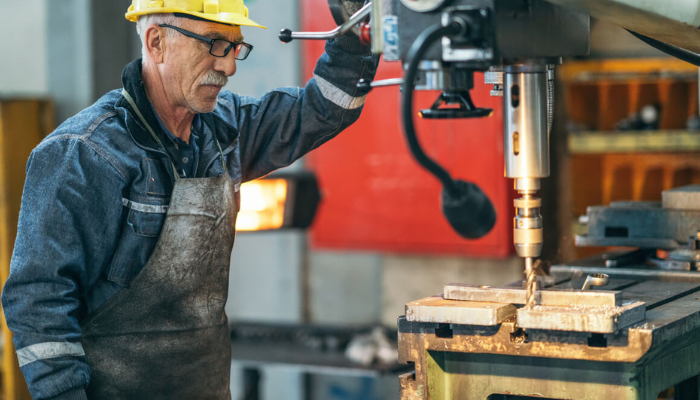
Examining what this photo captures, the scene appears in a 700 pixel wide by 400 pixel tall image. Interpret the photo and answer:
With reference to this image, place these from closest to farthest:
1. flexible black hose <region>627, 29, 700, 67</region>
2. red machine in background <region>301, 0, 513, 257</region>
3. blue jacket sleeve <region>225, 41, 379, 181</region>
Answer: flexible black hose <region>627, 29, 700, 67</region> < blue jacket sleeve <region>225, 41, 379, 181</region> < red machine in background <region>301, 0, 513, 257</region>

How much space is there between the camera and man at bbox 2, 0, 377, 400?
1.46m

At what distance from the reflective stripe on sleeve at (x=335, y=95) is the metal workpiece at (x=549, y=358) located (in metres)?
0.62

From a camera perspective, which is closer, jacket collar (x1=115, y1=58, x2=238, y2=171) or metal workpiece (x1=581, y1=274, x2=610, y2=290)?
metal workpiece (x1=581, y1=274, x2=610, y2=290)

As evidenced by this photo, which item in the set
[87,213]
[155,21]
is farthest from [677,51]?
[87,213]

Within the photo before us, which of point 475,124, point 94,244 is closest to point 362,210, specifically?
point 475,124

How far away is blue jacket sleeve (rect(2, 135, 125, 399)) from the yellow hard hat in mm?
323

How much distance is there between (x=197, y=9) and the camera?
5.45 feet

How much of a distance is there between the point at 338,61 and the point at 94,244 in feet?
2.05

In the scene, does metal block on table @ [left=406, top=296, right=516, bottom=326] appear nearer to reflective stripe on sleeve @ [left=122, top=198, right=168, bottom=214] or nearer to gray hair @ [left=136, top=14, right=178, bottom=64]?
reflective stripe on sleeve @ [left=122, top=198, right=168, bottom=214]

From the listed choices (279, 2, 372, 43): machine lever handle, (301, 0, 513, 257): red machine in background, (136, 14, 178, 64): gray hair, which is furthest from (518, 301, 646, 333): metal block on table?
(301, 0, 513, 257): red machine in background

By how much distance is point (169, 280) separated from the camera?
5.24ft

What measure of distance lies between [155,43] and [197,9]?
4.5 inches

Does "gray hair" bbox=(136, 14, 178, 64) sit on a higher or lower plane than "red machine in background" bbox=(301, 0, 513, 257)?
higher

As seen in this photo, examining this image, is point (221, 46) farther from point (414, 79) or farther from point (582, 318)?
point (582, 318)
